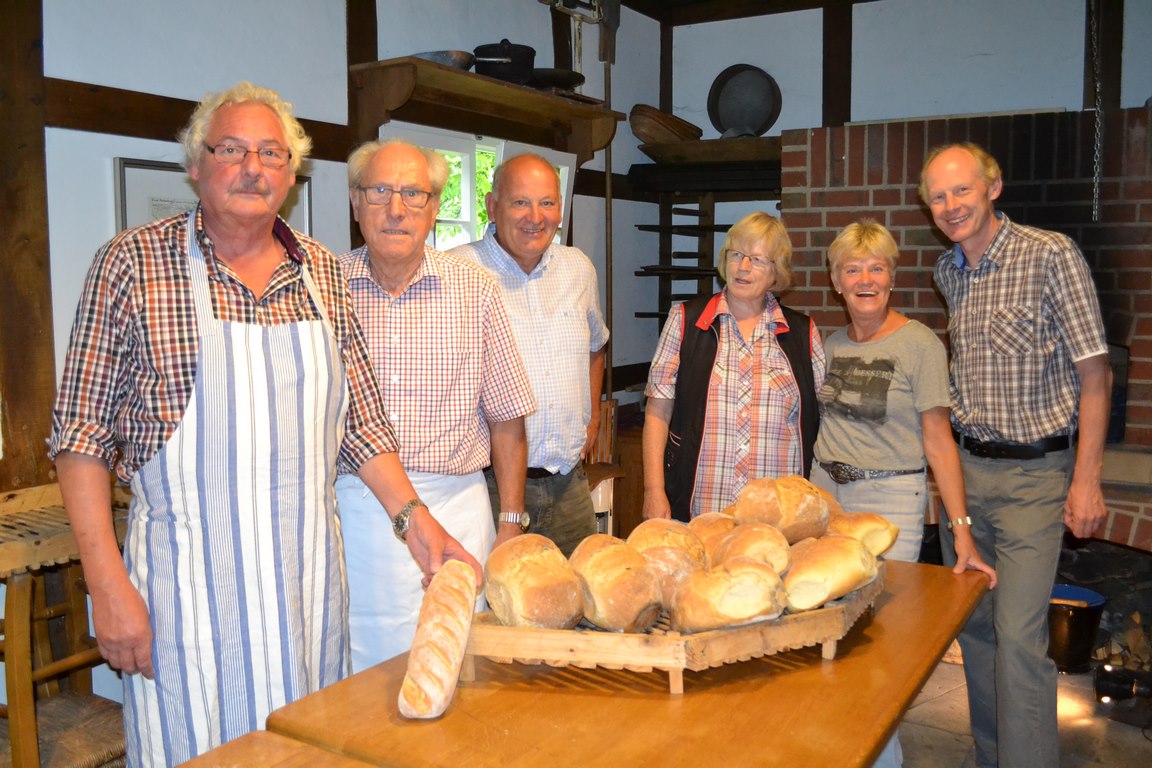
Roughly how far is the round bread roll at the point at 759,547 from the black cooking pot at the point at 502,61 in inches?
115

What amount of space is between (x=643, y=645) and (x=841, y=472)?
1.32 meters

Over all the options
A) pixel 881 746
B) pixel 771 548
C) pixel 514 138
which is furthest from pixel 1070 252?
pixel 514 138

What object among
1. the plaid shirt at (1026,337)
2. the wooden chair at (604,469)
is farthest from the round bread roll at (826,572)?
the wooden chair at (604,469)

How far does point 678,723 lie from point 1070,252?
6.40ft

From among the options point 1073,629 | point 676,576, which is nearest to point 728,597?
point 676,576

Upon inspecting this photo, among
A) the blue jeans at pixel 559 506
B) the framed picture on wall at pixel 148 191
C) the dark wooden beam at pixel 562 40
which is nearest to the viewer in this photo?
the blue jeans at pixel 559 506

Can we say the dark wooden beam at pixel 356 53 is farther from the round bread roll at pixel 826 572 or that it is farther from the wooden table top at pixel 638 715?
the round bread roll at pixel 826 572

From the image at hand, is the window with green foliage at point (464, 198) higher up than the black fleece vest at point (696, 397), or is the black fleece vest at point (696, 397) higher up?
the window with green foliage at point (464, 198)

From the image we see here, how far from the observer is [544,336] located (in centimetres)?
271

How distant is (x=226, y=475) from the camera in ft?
5.25

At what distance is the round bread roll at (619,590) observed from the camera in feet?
4.39

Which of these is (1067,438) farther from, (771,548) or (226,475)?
(226,475)

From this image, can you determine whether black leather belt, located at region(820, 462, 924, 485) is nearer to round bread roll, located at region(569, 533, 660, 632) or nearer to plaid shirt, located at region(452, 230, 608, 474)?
plaid shirt, located at region(452, 230, 608, 474)

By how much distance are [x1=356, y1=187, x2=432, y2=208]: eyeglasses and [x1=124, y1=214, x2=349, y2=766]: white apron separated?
1.59 ft
